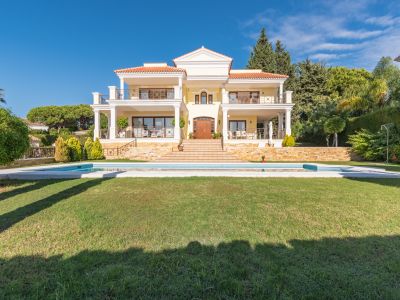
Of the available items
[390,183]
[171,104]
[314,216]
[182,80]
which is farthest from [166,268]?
[182,80]

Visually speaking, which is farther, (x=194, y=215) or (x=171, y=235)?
(x=194, y=215)

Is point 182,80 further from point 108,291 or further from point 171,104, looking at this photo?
point 108,291

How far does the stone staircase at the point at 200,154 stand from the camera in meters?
18.4

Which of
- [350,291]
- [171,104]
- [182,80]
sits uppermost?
[182,80]

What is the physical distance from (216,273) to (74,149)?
18.1 meters

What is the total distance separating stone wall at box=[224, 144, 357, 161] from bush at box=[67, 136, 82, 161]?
12.0m

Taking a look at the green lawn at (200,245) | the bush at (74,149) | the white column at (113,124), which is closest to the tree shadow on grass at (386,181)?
the green lawn at (200,245)

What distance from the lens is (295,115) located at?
125ft

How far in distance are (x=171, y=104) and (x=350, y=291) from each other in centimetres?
2110

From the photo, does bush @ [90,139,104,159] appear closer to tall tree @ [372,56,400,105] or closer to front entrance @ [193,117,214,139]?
front entrance @ [193,117,214,139]

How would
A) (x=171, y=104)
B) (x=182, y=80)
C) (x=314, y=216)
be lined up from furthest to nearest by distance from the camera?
1. (x=182, y=80)
2. (x=171, y=104)
3. (x=314, y=216)

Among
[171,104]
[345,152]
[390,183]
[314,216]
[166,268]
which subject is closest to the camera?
[166,268]

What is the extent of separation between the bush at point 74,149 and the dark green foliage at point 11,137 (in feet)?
33.0

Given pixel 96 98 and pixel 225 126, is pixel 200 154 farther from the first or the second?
pixel 96 98
